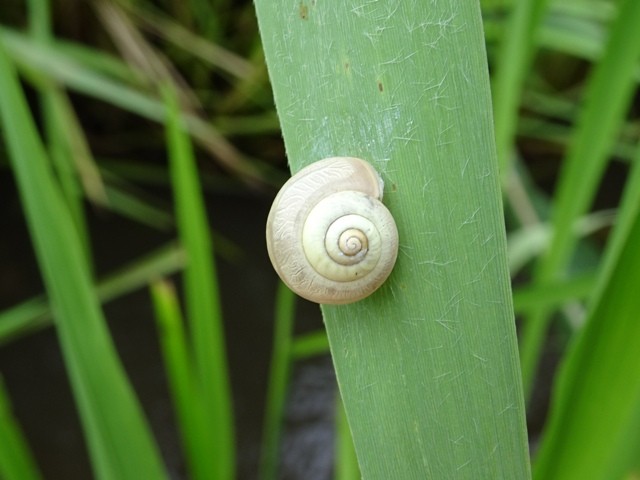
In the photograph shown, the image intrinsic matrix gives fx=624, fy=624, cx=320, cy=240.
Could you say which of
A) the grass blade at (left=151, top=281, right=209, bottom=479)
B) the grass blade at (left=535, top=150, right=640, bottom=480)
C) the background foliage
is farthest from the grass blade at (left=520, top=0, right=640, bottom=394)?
the grass blade at (left=151, top=281, right=209, bottom=479)

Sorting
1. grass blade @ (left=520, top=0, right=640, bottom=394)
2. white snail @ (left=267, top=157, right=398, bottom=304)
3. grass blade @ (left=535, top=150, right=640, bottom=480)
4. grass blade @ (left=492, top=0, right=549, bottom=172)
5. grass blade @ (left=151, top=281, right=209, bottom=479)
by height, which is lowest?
grass blade @ (left=535, top=150, right=640, bottom=480)

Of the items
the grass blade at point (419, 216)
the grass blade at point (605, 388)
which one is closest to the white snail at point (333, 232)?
the grass blade at point (419, 216)

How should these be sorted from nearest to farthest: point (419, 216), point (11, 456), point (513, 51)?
point (419, 216), point (11, 456), point (513, 51)

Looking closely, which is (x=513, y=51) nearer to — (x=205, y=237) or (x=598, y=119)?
(x=598, y=119)

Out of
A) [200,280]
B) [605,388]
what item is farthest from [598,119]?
[200,280]

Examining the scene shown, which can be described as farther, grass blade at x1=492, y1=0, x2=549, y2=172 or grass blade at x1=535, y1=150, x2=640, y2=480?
grass blade at x1=492, y1=0, x2=549, y2=172

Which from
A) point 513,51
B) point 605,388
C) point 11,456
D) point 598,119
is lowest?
point 605,388

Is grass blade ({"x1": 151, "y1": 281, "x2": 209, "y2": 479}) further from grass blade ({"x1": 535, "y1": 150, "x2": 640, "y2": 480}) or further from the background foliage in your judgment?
grass blade ({"x1": 535, "y1": 150, "x2": 640, "y2": 480})

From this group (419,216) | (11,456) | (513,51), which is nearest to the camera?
(419,216)

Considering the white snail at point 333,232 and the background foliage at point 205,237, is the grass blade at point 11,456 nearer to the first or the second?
the background foliage at point 205,237
